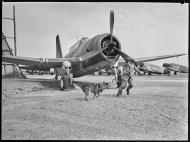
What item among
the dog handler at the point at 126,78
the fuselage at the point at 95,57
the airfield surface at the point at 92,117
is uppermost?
the fuselage at the point at 95,57

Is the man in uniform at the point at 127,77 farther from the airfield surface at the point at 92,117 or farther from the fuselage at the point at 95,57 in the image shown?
the fuselage at the point at 95,57

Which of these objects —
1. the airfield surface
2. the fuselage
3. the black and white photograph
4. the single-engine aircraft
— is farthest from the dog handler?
the fuselage

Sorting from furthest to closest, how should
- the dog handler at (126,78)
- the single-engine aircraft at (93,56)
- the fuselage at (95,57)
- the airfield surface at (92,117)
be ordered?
1. the fuselage at (95,57)
2. the single-engine aircraft at (93,56)
3. the dog handler at (126,78)
4. the airfield surface at (92,117)

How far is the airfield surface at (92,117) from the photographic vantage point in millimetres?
3717

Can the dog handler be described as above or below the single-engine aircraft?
below

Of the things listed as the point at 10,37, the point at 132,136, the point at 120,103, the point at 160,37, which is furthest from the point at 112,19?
the point at 132,136

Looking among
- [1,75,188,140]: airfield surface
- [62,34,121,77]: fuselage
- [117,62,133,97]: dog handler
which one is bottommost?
[1,75,188,140]: airfield surface

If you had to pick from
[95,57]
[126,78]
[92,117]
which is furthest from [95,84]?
[95,57]

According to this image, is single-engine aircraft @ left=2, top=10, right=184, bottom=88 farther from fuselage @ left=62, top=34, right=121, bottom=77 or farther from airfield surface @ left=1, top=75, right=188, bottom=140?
airfield surface @ left=1, top=75, right=188, bottom=140

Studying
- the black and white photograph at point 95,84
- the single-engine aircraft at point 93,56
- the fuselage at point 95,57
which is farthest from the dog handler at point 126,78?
the fuselage at point 95,57

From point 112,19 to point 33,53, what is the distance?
1904mm

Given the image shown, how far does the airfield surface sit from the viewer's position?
12.2ft

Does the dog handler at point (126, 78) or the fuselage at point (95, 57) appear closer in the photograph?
the dog handler at point (126, 78)

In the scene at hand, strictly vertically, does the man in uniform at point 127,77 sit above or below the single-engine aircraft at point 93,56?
below
